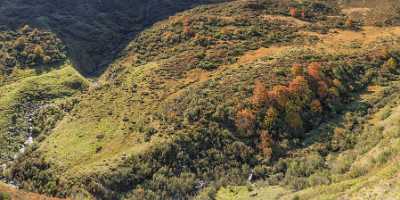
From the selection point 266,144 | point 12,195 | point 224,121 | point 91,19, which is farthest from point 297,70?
point 91,19

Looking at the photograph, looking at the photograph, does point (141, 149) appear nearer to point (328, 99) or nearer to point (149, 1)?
point (328, 99)

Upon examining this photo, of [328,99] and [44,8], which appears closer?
[328,99]

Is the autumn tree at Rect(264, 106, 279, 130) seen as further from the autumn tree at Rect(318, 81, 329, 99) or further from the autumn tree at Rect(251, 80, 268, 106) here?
the autumn tree at Rect(318, 81, 329, 99)

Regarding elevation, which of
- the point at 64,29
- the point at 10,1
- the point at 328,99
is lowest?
the point at 328,99

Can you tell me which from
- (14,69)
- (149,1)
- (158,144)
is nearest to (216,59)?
(158,144)

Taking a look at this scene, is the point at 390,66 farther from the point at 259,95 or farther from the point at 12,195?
the point at 12,195

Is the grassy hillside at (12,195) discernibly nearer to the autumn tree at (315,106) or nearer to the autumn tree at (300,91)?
the autumn tree at (300,91)
